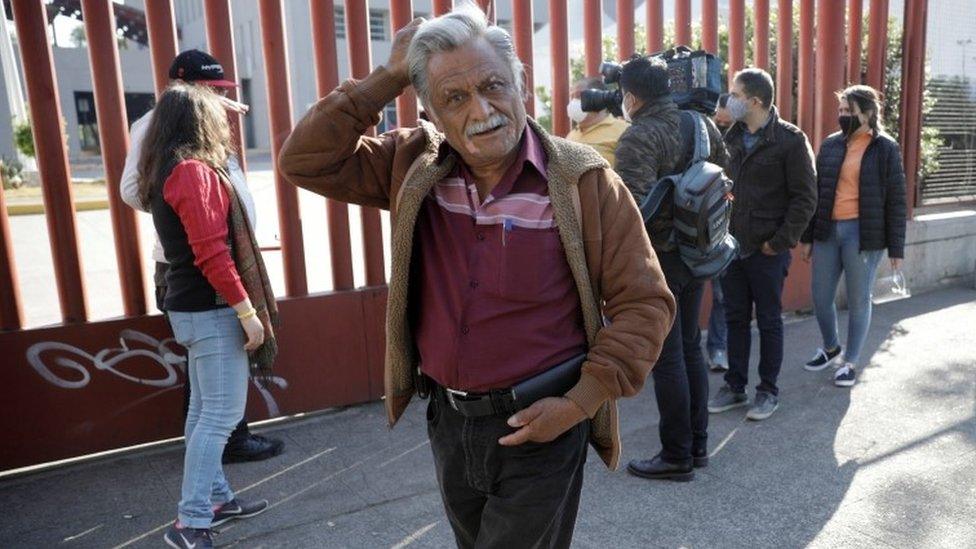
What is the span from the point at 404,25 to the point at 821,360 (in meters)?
3.53

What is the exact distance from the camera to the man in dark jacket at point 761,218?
13.6ft

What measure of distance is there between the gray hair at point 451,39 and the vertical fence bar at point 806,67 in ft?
17.7

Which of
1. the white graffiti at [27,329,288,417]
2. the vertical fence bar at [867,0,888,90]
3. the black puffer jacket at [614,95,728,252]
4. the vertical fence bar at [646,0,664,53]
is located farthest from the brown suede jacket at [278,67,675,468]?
the vertical fence bar at [867,0,888,90]

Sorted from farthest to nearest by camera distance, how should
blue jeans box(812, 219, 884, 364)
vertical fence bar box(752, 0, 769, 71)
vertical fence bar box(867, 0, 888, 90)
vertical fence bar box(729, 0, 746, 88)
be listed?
→ vertical fence bar box(867, 0, 888, 90) < vertical fence bar box(752, 0, 769, 71) < vertical fence bar box(729, 0, 746, 88) < blue jeans box(812, 219, 884, 364)

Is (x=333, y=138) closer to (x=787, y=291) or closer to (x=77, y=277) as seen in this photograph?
(x=77, y=277)

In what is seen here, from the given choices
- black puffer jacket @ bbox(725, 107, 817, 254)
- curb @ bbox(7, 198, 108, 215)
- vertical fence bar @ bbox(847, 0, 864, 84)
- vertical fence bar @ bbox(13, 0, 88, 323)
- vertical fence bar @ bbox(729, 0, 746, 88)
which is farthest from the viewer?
curb @ bbox(7, 198, 108, 215)

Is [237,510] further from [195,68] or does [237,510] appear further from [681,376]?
[681,376]

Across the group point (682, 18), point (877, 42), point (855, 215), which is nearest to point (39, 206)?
point (682, 18)

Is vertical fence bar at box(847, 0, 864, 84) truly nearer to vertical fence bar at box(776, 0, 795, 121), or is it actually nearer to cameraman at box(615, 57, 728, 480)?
vertical fence bar at box(776, 0, 795, 121)

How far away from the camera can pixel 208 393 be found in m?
2.99

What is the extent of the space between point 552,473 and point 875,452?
267 centimetres

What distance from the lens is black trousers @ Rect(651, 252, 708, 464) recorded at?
335 centimetres

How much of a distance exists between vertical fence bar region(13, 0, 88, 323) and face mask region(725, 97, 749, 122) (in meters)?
3.51

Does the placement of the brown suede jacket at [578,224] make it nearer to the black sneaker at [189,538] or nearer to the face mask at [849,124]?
the black sneaker at [189,538]
